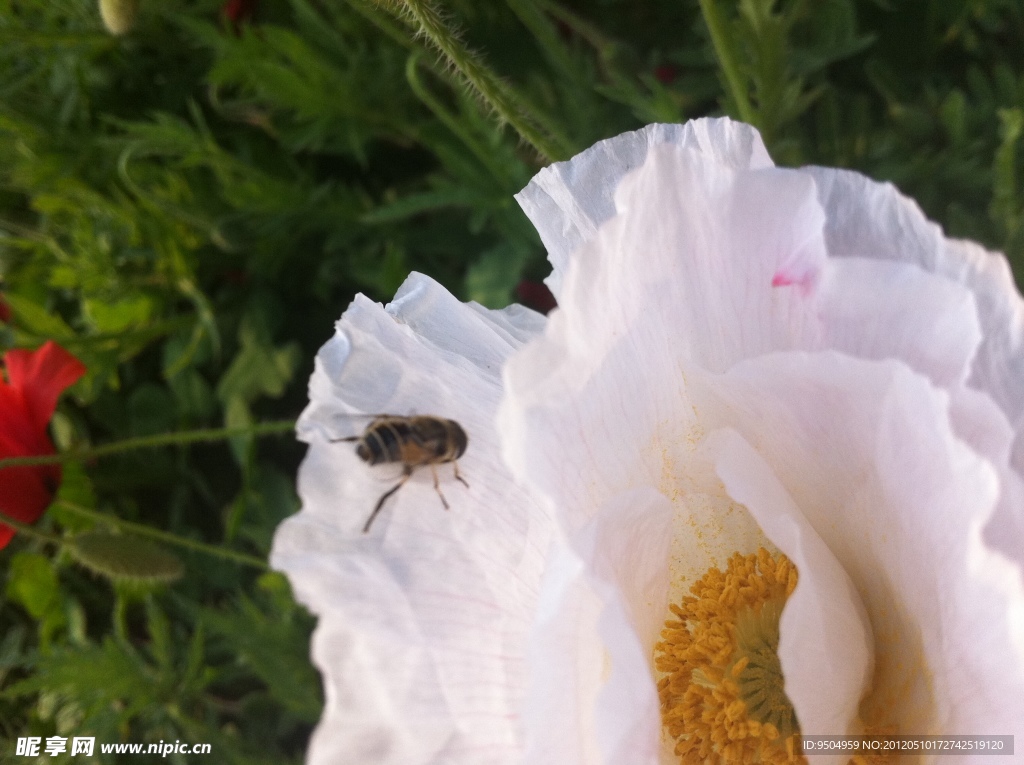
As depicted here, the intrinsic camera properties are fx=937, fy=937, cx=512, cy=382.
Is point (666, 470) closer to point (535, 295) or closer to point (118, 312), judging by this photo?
point (535, 295)

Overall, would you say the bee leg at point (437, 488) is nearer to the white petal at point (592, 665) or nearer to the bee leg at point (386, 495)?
the bee leg at point (386, 495)

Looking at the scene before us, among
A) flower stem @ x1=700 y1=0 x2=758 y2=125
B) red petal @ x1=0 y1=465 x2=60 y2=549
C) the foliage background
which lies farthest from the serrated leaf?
flower stem @ x1=700 y1=0 x2=758 y2=125

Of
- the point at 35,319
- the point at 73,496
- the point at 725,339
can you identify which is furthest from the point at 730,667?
the point at 35,319

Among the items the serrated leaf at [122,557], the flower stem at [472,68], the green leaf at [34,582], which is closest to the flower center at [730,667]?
the flower stem at [472,68]

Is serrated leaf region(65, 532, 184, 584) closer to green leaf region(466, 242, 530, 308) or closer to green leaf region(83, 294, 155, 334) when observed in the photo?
green leaf region(83, 294, 155, 334)

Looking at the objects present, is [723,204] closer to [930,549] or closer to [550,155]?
[930,549]
